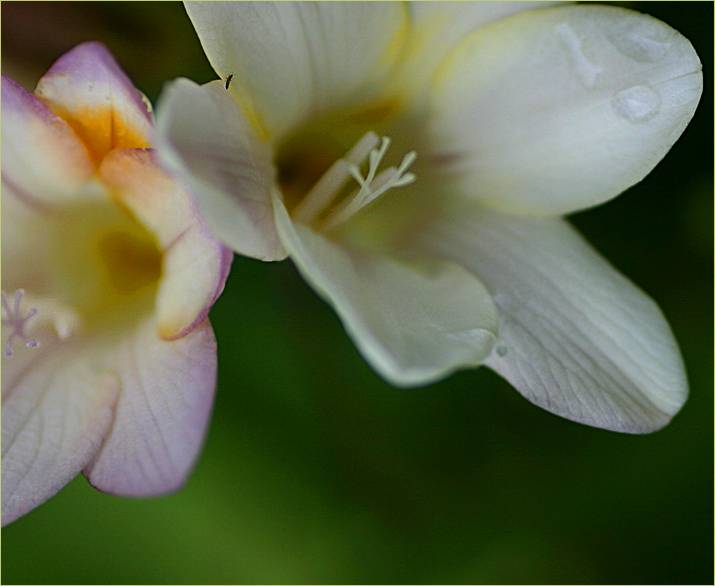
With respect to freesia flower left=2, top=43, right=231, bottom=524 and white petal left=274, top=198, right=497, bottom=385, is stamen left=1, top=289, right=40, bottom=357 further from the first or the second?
white petal left=274, top=198, right=497, bottom=385

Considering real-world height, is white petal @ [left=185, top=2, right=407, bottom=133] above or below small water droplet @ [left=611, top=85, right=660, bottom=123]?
above

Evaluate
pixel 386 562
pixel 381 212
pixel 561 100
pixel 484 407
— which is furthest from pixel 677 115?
pixel 386 562

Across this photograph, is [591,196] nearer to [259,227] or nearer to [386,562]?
[259,227]

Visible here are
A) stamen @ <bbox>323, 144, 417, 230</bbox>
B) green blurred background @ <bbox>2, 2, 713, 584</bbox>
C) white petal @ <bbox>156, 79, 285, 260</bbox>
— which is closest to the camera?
white petal @ <bbox>156, 79, 285, 260</bbox>

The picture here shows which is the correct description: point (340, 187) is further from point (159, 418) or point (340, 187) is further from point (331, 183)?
point (159, 418)

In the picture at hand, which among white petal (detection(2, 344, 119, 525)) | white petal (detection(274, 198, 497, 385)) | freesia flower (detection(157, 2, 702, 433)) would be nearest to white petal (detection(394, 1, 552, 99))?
freesia flower (detection(157, 2, 702, 433))

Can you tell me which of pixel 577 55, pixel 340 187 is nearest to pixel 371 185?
pixel 340 187
